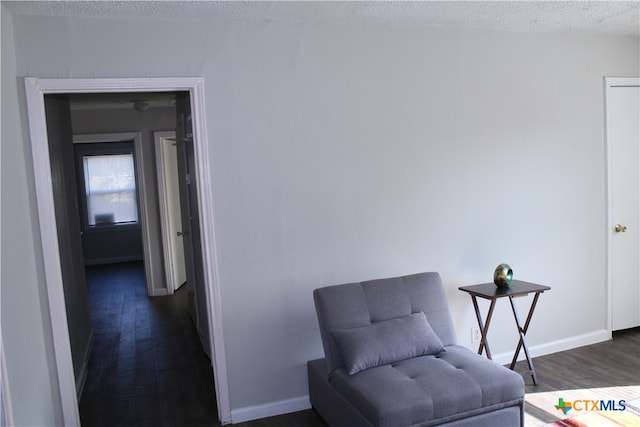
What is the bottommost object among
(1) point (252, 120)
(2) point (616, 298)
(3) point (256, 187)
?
(2) point (616, 298)

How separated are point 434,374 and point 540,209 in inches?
75.4

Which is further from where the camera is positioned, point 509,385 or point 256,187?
point 256,187

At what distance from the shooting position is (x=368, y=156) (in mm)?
3471

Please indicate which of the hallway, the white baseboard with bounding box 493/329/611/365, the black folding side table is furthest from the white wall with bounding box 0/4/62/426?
the white baseboard with bounding box 493/329/611/365

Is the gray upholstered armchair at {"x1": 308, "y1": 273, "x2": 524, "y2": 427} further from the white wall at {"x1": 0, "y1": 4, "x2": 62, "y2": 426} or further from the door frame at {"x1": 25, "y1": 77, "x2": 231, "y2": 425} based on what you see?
the white wall at {"x1": 0, "y1": 4, "x2": 62, "y2": 426}

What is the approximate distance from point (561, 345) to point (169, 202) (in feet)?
15.6

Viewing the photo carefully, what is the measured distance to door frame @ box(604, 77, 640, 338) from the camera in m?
4.17

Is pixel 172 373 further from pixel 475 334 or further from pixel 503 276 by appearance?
pixel 503 276

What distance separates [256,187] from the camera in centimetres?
324

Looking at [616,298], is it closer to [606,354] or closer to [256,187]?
[606,354]

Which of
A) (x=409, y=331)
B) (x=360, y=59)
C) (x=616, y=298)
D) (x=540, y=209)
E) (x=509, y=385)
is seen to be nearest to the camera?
(x=509, y=385)

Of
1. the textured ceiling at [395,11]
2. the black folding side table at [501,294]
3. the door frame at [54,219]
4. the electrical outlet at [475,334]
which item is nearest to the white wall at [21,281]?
the door frame at [54,219]

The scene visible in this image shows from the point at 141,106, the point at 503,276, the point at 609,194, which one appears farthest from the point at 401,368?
→ the point at 141,106

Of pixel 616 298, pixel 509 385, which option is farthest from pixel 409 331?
pixel 616 298
